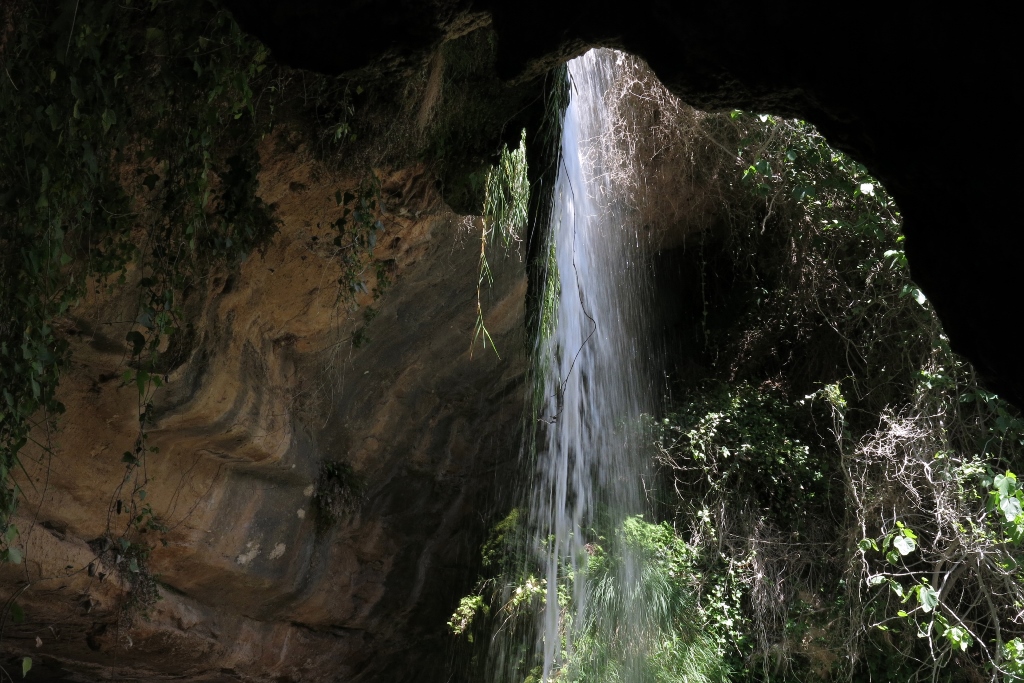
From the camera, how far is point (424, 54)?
2.50 metres

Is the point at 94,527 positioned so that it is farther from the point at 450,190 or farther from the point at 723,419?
the point at 723,419

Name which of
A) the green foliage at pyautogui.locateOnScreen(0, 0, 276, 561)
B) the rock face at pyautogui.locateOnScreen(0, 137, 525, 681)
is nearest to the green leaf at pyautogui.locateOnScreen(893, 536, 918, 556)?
the rock face at pyautogui.locateOnScreen(0, 137, 525, 681)

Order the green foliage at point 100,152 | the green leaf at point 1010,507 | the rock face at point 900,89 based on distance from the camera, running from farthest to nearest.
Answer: the green leaf at point 1010,507 → the green foliage at point 100,152 → the rock face at point 900,89

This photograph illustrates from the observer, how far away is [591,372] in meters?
7.51

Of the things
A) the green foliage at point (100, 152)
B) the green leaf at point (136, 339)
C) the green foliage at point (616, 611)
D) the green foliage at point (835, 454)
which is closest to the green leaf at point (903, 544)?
the green foliage at point (835, 454)

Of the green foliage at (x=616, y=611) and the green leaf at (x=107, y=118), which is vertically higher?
the green leaf at (x=107, y=118)

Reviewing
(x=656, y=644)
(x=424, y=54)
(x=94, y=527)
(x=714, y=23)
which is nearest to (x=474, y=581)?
(x=656, y=644)

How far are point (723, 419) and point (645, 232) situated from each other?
1.99m

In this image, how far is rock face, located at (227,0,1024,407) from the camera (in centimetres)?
158

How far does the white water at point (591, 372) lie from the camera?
6314mm

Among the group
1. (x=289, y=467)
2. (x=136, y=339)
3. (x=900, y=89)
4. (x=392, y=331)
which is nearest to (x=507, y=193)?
(x=392, y=331)

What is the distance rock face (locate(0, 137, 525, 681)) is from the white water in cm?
62

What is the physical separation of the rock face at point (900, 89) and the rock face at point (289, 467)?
2895 millimetres

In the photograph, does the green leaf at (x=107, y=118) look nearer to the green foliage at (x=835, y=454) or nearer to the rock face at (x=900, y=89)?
the rock face at (x=900, y=89)
